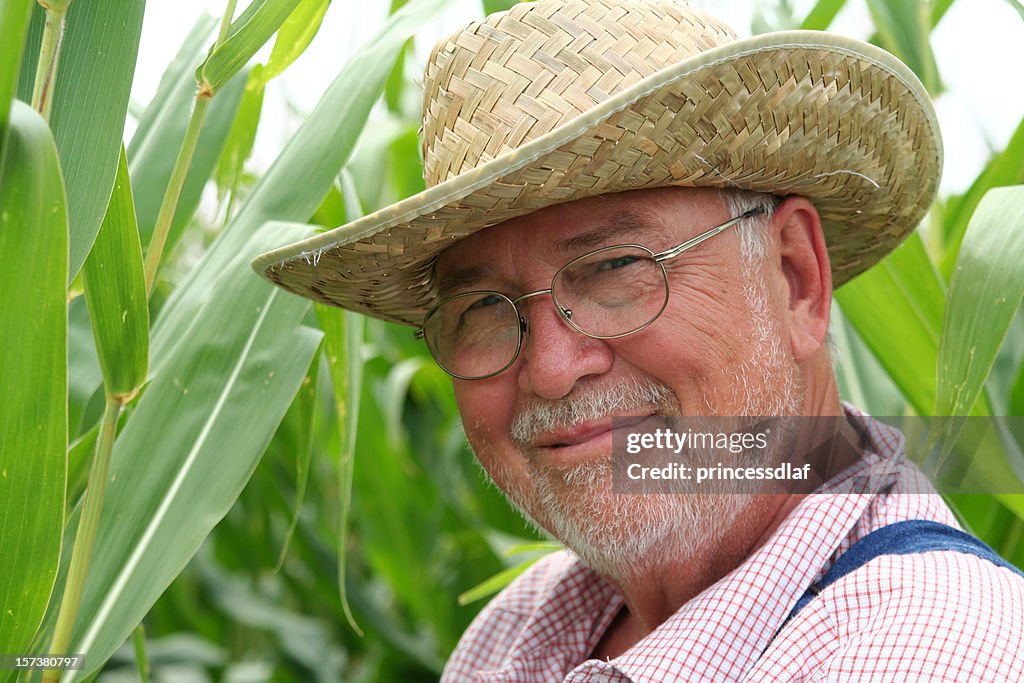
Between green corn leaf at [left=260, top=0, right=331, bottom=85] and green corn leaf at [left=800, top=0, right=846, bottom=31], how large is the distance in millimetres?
596

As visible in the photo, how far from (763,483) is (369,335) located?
4.23ft

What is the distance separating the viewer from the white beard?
3.18 feet

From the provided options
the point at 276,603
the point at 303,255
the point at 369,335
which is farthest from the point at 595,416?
the point at 276,603

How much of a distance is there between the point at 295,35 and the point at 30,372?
20.8 inches

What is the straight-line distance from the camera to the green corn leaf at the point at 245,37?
818mm

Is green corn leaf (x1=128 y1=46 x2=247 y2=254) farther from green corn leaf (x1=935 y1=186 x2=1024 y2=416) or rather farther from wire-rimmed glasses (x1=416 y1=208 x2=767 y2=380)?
green corn leaf (x1=935 y1=186 x2=1024 y2=416)

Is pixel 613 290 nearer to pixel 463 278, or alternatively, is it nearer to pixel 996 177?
pixel 463 278

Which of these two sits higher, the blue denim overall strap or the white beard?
the white beard

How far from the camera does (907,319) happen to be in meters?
1.09

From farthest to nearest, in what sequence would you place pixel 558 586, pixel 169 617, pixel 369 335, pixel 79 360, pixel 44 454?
pixel 169 617, pixel 369 335, pixel 558 586, pixel 79 360, pixel 44 454

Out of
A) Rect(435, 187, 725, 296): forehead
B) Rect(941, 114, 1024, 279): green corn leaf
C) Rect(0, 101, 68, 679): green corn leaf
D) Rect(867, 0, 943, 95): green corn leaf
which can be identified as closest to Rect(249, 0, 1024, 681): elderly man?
Rect(435, 187, 725, 296): forehead

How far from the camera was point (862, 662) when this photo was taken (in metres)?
0.77

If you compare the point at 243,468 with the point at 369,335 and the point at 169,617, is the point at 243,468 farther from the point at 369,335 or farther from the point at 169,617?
the point at 169,617

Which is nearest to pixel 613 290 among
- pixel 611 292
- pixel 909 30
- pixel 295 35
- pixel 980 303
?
pixel 611 292
